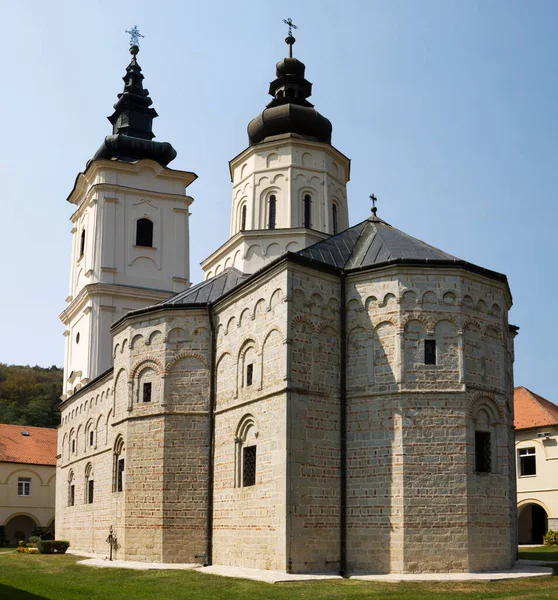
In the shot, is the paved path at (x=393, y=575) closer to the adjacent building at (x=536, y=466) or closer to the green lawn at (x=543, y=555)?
the green lawn at (x=543, y=555)

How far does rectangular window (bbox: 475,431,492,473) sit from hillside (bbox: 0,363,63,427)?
4242 centimetres

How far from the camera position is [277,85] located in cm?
2983

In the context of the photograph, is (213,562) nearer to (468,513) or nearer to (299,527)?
(299,527)

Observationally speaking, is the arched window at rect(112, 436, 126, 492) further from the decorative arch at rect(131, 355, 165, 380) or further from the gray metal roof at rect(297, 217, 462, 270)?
the gray metal roof at rect(297, 217, 462, 270)

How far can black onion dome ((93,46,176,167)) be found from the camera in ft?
117

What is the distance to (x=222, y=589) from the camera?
15.5 metres

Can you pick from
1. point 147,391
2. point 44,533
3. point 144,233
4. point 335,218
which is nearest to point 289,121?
point 335,218

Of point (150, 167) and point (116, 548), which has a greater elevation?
point (150, 167)

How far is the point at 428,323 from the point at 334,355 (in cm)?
230

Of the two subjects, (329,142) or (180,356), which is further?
(329,142)

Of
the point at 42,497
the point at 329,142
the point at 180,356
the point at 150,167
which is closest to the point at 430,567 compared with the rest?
the point at 180,356

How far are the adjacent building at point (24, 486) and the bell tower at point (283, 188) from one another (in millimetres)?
19848

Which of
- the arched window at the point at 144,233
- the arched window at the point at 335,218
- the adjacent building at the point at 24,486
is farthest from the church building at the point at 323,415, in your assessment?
the adjacent building at the point at 24,486

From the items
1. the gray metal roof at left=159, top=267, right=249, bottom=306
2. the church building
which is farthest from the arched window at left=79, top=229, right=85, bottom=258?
the gray metal roof at left=159, top=267, right=249, bottom=306
